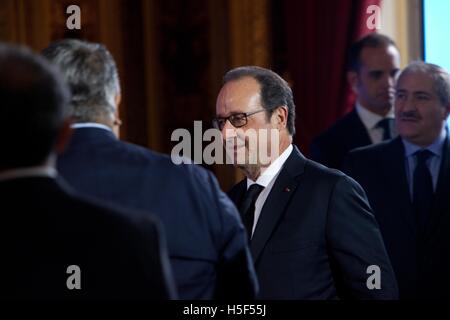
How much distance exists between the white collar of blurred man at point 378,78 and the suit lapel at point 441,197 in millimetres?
817

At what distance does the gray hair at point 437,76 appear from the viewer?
15.3 ft

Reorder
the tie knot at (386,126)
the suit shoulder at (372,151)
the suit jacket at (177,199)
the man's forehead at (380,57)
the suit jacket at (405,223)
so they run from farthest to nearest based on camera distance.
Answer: the man's forehead at (380,57) < the tie knot at (386,126) < the suit shoulder at (372,151) < the suit jacket at (405,223) < the suit jacket at (177,199)

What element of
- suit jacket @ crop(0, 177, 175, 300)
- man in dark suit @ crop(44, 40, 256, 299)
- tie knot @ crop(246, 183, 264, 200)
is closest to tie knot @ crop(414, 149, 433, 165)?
tie knot @ crop(246, 183, 264, 200)

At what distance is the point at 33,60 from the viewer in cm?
163

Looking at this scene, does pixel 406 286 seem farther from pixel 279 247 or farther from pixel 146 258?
pixel 146 258

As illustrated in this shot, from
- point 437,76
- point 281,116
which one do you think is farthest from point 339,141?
point 281,116

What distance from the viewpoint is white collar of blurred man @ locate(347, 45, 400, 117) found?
5230 mm

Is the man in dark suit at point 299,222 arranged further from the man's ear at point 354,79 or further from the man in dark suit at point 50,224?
Answer: the man's ear at point 354,79

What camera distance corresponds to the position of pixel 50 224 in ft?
5.52

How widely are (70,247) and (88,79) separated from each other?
2.30 ft

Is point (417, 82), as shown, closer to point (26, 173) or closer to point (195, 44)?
point (195, 44)

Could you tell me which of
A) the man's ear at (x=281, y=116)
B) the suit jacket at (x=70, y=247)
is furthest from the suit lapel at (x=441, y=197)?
the suit jacket at (x=70, y=247)

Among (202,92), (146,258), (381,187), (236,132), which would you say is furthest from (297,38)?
(146,258)

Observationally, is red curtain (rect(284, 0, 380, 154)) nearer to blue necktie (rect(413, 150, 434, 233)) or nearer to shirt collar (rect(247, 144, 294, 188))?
blue necktie (rect(413, 150, 434, 233))
